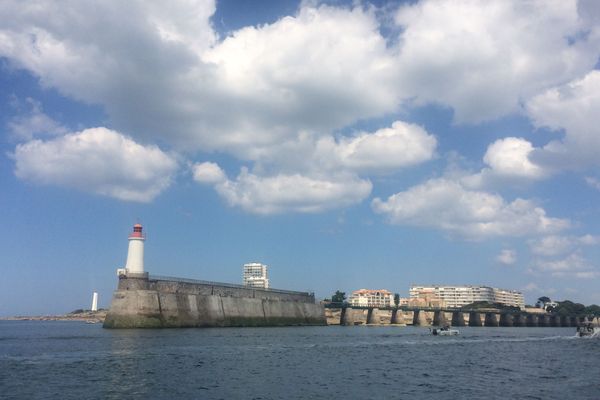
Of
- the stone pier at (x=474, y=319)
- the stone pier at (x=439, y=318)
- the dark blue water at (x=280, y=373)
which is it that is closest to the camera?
the dark blue water at (x=280, y=373)

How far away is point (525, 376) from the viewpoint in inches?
1549

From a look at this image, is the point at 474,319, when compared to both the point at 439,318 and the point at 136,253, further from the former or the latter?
the point at 136,253

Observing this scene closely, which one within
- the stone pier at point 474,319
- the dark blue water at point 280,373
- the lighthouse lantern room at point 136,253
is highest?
the lighthouse lantern room at point 136,253

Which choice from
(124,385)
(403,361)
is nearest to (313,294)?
(403,361)

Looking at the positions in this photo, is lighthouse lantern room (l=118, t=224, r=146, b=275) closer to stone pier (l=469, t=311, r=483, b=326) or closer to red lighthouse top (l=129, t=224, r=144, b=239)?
red lighthouse top (l=129, t=224, r=144, b=239)

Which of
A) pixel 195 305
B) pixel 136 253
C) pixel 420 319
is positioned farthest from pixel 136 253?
pixel 420 319

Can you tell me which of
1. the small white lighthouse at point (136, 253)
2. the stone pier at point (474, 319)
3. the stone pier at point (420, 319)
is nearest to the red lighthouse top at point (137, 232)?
the small white lighthouse at point (136, 253)

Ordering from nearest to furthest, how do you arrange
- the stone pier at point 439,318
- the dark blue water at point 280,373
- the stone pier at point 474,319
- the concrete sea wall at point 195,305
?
the dark blue water at point 280,373
the concrete sea wall at point 195,305
the stone pier at point 439,318
the stone pier at point 474,319

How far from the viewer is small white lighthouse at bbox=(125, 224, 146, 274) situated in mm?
89875

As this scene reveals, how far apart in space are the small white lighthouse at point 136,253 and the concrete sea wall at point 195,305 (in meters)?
2.03

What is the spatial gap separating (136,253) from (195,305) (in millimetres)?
16219

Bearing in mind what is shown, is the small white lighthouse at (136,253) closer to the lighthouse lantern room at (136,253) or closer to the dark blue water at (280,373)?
the lighthouse lantern room at (136,253)

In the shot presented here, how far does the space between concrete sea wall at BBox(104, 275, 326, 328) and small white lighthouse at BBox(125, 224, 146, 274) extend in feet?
6.67

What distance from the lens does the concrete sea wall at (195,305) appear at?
3428 inches
